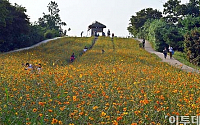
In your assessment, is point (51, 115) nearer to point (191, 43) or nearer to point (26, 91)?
point (26, 91)

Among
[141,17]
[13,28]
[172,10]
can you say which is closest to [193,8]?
[172,10]

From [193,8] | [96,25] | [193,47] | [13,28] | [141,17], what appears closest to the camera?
[193,47]

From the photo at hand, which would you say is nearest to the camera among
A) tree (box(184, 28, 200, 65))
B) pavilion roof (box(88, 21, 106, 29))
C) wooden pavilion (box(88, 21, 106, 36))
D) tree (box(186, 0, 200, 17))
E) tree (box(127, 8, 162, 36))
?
tree (box(184, 28, 200, 65))

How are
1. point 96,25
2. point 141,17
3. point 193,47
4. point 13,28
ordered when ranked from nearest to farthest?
point 193,47 → point 13,28 → point 96,25 → point 141,17

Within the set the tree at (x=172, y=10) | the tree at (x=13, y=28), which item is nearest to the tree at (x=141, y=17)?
the tree at (x=172, y=10)

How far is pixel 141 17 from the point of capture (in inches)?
2997

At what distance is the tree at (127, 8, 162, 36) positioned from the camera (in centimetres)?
A: 7556

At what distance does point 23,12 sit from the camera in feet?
129

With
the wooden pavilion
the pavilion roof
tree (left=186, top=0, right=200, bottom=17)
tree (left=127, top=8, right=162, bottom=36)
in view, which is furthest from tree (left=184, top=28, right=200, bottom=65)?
tree (left=127, top=8, right=162, bottom=36)

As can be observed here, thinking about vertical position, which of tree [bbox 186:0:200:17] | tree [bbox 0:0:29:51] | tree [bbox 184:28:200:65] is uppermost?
tree [bbox 186:0:200:17]

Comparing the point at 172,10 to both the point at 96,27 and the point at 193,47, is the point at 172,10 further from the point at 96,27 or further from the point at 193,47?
the point at 193,47

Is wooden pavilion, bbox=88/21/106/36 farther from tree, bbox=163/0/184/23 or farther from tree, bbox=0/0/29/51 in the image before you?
tree, bbox=0/0/29/51

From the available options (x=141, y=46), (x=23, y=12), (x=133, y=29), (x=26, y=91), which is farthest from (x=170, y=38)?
(x=133, y=29)

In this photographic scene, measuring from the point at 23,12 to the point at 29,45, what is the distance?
4.82 meters
